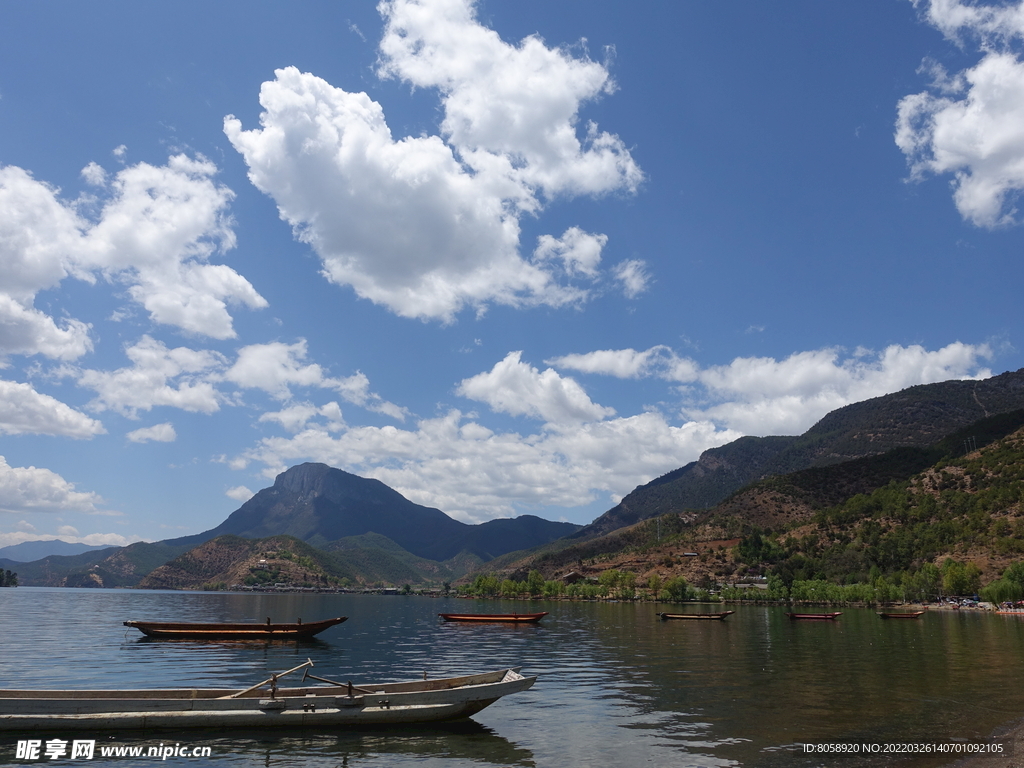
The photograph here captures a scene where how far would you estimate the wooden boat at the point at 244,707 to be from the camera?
83.9ft

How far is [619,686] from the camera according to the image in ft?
139

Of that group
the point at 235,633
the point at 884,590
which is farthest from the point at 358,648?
the point at 884,590

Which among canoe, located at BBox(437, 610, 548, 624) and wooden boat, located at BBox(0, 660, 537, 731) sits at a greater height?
wooden boat, located at BBox(0, 660, 537, 731)

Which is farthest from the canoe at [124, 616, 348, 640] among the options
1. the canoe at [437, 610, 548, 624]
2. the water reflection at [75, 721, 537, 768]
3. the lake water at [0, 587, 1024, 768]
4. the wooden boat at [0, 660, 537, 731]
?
the water reflection at [75, 721, 537, 768]

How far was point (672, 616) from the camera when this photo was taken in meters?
126

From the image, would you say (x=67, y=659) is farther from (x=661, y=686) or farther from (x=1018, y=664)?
(x=1018, y=664)

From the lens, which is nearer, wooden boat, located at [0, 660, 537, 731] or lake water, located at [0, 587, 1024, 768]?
lake water, located at [0, 587, 1024, 768]

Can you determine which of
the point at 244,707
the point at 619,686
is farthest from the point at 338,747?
the point at 619,686

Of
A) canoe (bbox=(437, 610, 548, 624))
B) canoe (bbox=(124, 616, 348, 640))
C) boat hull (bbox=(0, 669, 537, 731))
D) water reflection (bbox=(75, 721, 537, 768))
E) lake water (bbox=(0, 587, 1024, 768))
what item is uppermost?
boat hull (bbox=(0, 669, 537, 731))

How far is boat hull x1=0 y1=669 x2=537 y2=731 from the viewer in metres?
25.5

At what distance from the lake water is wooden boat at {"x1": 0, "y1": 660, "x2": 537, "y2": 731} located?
0.70 meters

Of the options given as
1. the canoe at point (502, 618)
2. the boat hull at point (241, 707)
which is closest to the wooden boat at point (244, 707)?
the boat hull at point (241, 707)

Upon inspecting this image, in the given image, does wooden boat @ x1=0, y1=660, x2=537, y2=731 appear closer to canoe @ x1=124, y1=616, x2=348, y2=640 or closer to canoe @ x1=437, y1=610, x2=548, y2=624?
canoe @ x1=124, y1=616, x2=348, y2=640

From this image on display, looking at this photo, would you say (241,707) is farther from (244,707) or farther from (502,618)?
(502,618)
